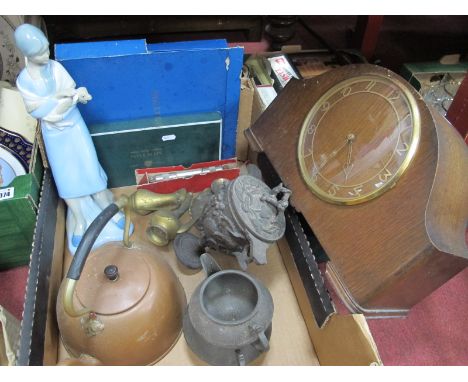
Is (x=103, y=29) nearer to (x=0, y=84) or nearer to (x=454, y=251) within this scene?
(x=0, y=84)

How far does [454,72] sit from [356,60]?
383 millimetres

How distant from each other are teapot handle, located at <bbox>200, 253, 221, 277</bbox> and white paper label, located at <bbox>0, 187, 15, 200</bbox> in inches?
21.0

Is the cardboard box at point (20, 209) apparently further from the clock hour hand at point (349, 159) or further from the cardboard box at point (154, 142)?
the clock hour hand at point (349, 159)

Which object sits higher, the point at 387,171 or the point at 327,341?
the point at 387,171

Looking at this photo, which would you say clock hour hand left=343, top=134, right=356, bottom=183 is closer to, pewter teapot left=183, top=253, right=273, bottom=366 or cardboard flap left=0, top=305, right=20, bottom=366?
pewter teapot left=183, top=253, right=273, bottom=366

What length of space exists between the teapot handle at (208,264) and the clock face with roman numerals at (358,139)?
1.01 feet

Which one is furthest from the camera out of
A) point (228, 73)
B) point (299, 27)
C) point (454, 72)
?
point (299, 27)

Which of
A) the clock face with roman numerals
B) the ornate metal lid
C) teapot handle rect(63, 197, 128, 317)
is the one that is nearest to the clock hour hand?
the clock face with roman numerals

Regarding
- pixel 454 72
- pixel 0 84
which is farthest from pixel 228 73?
pixel 454 72

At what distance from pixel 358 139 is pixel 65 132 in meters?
0.71

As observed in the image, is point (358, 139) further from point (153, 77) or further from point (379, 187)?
point (153, 77)

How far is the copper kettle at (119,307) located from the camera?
0.91 metres

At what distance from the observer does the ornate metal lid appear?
96 centimetres

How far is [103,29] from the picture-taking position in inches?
67.8
